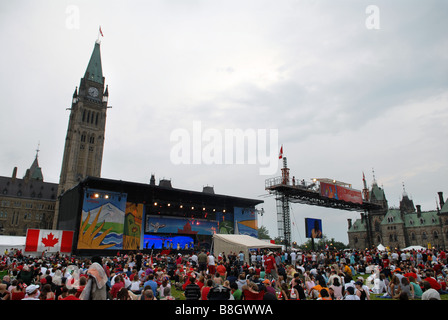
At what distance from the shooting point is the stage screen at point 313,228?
31517mm

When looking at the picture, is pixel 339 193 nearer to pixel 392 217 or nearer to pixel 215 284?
pixel 215 284

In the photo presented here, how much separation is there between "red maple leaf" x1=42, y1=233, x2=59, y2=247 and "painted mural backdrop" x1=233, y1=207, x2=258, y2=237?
21.5 meters

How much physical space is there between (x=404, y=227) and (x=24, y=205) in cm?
9792

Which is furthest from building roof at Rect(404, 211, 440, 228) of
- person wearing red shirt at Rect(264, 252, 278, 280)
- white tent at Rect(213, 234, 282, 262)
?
person wearing red shirt at Rect(264, 252, 278, 280)

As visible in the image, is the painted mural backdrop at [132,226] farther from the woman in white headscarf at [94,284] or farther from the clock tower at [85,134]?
the clock tower at [85,134]

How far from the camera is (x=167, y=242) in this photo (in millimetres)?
34750

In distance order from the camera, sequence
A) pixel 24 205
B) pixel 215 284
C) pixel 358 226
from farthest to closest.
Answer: pixel 358 226
pixel 24 205
pixel 215 284

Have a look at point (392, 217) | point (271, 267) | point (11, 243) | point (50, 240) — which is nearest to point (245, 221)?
point (50, 240)

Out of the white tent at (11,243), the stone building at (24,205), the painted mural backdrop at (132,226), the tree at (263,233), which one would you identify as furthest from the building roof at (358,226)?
the stone building at (24,205)

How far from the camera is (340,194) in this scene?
122ft

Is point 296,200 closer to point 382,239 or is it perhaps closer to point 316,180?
point 316,180

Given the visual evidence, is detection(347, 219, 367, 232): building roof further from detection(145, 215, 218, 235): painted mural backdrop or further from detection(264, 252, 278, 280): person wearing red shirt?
detection(264, 252, 278, 280): person wearing red shirt

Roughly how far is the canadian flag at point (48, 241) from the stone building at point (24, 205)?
52.6 meters
